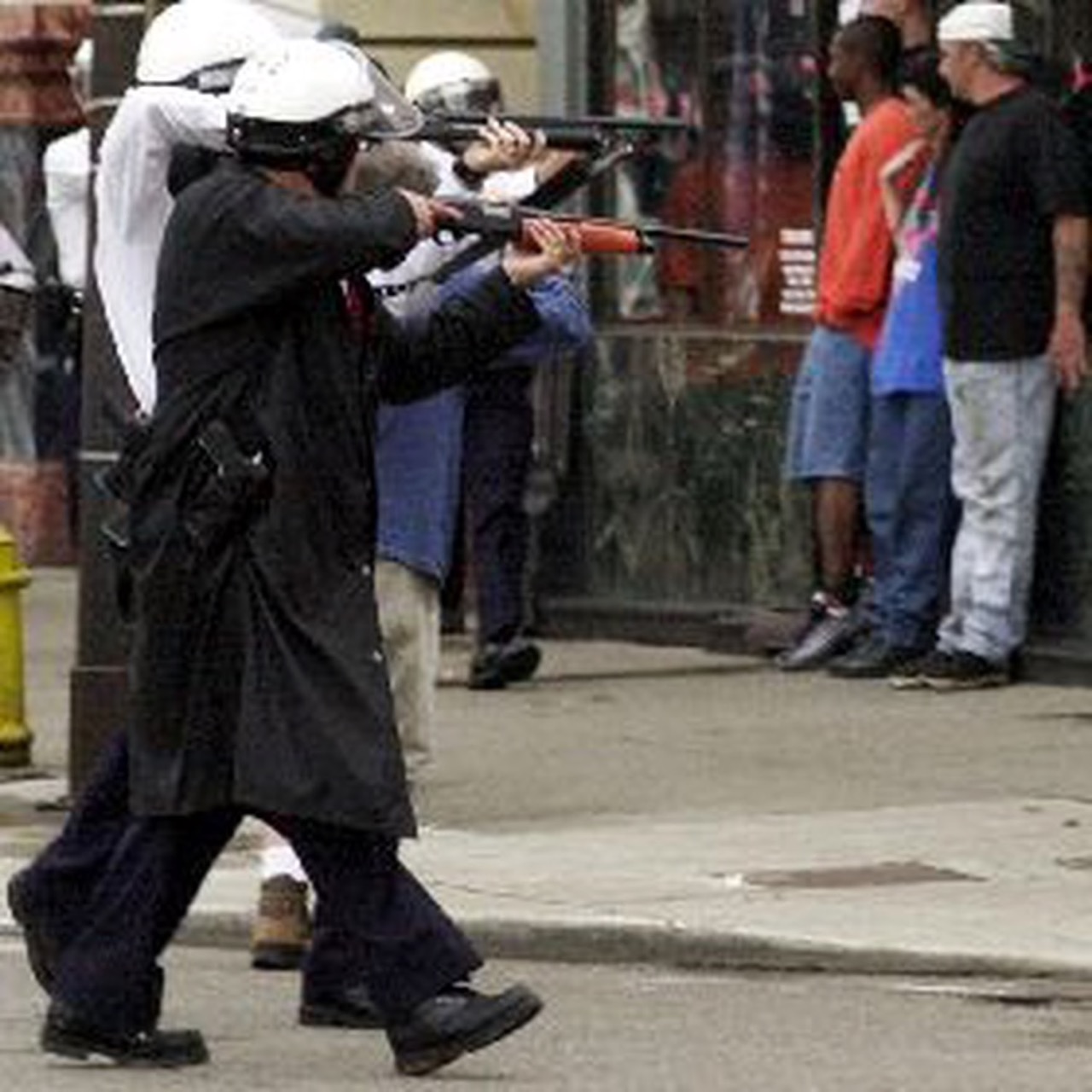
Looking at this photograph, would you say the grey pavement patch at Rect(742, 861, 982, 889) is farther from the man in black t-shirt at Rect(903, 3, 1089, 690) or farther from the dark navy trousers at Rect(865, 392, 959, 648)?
the dark navy trousers at Rect(865, 392, 959, 648)

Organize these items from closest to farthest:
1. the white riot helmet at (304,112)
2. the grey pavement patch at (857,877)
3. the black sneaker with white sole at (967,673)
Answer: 1. the white riot helmet at (304,112)
2. the grey pavement patch at (857,877)
3. the black sneaker with white sole at (967,673)

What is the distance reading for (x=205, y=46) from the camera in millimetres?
11734

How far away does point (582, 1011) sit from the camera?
11.0 m

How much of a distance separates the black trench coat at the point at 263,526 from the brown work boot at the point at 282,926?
144 cm

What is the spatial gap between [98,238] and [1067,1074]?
10.8 ft

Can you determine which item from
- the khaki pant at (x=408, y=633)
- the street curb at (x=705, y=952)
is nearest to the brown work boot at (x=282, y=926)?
the street curb at (x=705, y=952)

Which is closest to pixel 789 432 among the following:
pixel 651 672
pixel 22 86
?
pixel 651 672

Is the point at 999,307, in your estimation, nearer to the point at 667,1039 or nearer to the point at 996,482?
the point at 996,482

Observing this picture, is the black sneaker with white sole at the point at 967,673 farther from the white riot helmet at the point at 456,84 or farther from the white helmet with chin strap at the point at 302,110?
the white helmet with chin strap at the point at 302,110

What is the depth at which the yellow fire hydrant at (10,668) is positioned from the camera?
1529cm

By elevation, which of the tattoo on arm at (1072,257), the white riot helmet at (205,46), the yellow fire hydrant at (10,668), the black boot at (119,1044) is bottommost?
the yellow fire hydrant at (10,668)

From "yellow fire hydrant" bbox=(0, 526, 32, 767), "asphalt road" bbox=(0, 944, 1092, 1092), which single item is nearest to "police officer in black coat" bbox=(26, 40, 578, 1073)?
"asphalt road" bbox=(0, 944, 1092, 1092)

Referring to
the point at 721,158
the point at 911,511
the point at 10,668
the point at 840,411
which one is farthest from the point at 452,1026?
the point at 721,158

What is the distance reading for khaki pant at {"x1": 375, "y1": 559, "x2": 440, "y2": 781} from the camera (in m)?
12.3
